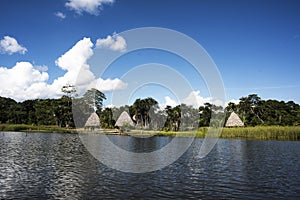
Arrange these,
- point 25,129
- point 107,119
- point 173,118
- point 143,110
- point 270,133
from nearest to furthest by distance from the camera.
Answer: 1. point 270,133
2. point 25,129
3. point 107,119
4. point 173,118
5. point 143,110

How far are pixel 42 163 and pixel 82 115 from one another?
5603cm

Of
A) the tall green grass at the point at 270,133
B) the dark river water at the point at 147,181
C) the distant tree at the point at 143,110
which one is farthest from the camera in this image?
the distant tree at the point at 143,110

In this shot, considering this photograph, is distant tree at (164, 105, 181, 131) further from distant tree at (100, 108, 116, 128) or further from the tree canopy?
distant tree at (100, 108, 116, 128)

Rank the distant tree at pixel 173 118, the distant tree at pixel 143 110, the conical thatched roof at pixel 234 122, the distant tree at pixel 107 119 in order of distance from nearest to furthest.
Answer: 1. the conical thatched roof at pixel 234 122
2. the distant tree at pixel 107 119
3. the distant tree at pixel 173 118
4. the distant tree at pixel 143 110

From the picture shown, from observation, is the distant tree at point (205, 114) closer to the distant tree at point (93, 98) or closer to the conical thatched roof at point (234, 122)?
the conical thatched roof at point (234, 122)

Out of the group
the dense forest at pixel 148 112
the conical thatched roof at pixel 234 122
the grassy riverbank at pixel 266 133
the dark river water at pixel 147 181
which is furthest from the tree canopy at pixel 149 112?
the dark river water at pixel 147 181

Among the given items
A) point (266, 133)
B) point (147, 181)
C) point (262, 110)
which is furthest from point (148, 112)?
point (147, 181)

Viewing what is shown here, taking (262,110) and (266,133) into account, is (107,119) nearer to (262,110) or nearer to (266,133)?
(262,110)

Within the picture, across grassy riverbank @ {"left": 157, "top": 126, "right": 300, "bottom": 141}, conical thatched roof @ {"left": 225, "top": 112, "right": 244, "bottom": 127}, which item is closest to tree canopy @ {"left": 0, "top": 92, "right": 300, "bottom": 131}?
conical thatched roof @ {"left": 225, "top": 112, "right": 244, "bottom": 127}

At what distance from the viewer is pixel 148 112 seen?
266 feet

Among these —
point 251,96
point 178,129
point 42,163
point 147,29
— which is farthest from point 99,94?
point 42,163

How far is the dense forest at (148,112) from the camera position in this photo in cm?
6812

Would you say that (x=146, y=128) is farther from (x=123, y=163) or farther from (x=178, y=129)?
(x=123, y=163)

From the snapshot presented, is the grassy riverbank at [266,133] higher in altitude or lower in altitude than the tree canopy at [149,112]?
lower
